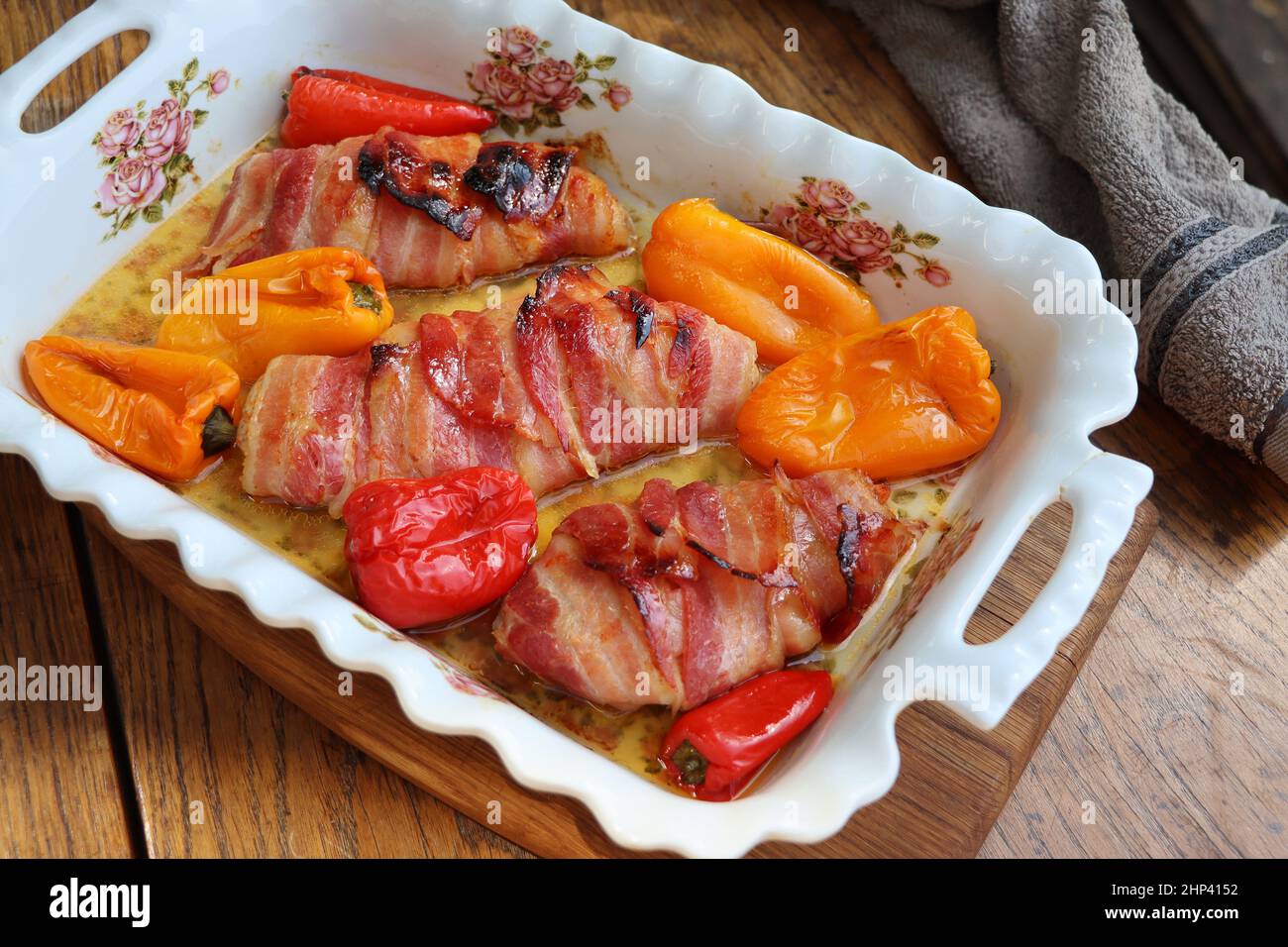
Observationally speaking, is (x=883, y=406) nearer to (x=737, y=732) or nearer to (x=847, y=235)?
(x=847, y=235)

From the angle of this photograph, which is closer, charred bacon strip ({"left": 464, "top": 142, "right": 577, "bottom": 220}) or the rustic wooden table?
the rustic wooden table

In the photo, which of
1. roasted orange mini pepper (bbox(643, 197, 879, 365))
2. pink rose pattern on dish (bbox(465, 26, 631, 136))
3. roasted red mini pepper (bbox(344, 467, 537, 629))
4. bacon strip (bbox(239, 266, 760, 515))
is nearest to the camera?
roasted red mini pepper (bbox(344, 467, 537, 629))

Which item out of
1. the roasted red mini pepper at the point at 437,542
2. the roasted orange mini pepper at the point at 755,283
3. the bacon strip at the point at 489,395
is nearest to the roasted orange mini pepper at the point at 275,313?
the bacon strip at the point at 489,395

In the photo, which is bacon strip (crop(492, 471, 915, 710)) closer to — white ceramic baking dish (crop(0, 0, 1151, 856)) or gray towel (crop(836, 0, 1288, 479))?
white ceramic baking dish (crop(0, 0, 1151, 856))

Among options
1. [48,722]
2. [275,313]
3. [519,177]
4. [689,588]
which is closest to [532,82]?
[519,177]

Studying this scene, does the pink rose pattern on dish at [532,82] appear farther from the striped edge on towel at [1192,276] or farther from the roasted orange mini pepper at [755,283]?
the striped edge on towel at [1192,276]

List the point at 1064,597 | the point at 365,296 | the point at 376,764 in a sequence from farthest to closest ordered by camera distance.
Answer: the point at 365,296 < the point at 376,764 < the point at 1064,597

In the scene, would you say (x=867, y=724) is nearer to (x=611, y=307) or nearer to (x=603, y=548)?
(x=603, y=548)

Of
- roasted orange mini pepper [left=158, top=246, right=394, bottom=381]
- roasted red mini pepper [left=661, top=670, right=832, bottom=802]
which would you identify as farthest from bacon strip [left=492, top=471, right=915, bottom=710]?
roasted orange mini pepper [left=158, top=246, right=394, bottom=381]
